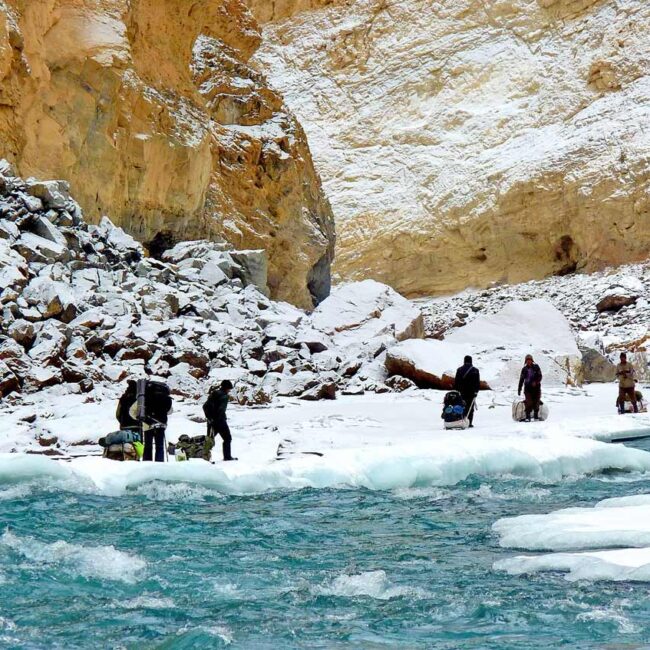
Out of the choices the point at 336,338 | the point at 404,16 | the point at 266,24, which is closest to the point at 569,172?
the point at 404,16

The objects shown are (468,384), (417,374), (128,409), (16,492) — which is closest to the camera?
(16,492)

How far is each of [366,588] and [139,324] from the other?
40.2ft

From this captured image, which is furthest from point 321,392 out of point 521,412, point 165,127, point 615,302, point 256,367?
point 615,302

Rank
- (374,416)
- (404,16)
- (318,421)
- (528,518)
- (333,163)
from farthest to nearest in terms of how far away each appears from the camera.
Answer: (404,16)
(333,163)
(374,416)
(318,421)
(528,518)

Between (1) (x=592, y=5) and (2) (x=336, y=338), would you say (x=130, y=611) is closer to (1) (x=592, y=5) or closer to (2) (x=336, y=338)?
(2) (x=336, y=338)

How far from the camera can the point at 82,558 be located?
689cm

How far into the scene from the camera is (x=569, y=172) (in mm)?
51281

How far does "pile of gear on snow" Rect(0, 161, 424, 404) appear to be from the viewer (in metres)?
15.9

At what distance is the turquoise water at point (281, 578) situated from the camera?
532 cm

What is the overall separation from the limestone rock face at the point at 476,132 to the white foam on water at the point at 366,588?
152 feet

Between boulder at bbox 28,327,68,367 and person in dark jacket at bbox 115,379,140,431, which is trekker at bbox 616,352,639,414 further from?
boulder at bbox 28,327,68,367

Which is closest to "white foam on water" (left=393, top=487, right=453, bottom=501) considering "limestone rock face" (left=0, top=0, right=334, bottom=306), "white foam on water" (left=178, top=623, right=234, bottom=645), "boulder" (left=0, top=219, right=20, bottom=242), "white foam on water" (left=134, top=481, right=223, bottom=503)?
"white foam on water" (left=134, top=481, right=223, bottom=503)

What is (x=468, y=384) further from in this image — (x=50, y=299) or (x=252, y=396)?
(x=50, y=299)

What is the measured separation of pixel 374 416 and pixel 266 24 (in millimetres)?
57485
